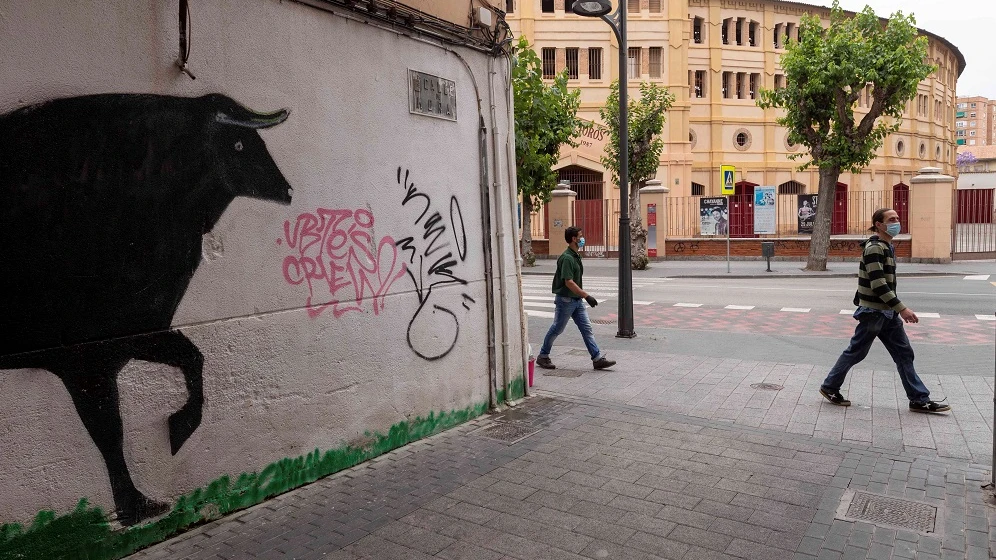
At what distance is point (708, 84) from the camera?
1886 inches

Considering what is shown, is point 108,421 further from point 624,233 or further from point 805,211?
point 805,211

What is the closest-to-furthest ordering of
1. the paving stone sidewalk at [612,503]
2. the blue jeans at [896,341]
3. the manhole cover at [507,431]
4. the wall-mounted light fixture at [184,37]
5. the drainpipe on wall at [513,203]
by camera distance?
1. the paving stone sidewalk at [612,503]
2. the wall-mounted light fixture at [184,37]
3. the manhole cover at [507,431]
4. the blue jeans at [896,341]
5. the drainpipe on wall at [513,203]

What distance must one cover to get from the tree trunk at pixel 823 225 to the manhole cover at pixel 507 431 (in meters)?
19.7

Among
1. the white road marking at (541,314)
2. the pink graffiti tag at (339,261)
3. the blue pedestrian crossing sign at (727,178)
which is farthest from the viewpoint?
the blue pedestrian crossing sign at (727,178)

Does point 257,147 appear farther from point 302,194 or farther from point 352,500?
point 352,500

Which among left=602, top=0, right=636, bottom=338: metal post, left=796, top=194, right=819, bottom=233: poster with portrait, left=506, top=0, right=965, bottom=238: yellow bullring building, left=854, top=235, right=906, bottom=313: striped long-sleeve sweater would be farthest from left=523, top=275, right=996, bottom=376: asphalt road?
left=506, top=0, right=965, bottom=238: yellow bullring building

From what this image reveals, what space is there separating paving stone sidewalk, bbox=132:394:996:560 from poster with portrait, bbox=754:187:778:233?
909 inches

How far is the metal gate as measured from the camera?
86.2 ft

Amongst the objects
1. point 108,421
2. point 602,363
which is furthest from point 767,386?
point 108,421

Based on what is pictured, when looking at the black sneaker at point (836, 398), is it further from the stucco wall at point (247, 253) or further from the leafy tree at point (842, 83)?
the leafy tree at point (842, 83)

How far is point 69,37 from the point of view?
398 cm

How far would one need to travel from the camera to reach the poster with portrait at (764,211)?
1104 inches

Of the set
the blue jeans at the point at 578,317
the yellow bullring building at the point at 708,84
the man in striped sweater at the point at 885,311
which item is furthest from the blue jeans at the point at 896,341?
the yellow bullring building at the point at 708,84

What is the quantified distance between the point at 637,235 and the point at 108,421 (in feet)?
80.7
